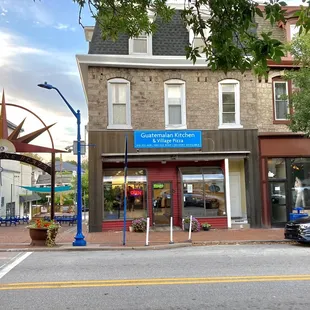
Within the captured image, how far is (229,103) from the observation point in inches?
733

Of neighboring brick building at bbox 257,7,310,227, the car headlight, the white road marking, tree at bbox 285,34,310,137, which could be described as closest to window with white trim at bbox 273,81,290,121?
neighboring brick building at bbox 257,7,310,227

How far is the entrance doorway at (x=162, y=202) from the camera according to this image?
18.5 m

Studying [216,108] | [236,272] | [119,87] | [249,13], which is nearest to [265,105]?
[216,108]

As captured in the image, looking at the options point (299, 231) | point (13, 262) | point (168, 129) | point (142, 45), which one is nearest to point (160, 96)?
point (168, 129)

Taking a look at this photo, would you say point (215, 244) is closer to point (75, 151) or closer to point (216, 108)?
point (75, 151)

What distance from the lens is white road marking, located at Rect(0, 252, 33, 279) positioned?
29.1 feet

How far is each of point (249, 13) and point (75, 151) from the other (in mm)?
10535

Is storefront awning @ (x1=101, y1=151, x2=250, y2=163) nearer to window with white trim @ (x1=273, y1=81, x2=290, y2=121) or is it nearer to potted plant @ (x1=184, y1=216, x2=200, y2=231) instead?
window with white trim @ (x1=273, y1=81, x2=290, y2=121)

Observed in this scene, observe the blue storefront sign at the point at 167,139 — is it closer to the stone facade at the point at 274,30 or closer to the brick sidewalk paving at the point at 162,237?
the brick sidewalk paving at the point at 162,237

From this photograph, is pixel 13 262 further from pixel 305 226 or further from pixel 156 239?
pixel 305 226

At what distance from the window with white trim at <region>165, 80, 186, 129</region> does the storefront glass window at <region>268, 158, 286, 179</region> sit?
4545 mm

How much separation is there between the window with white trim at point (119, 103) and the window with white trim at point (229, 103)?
4420 mm

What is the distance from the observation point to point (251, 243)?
13.9 meters

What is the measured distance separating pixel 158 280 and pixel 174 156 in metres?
10.7
